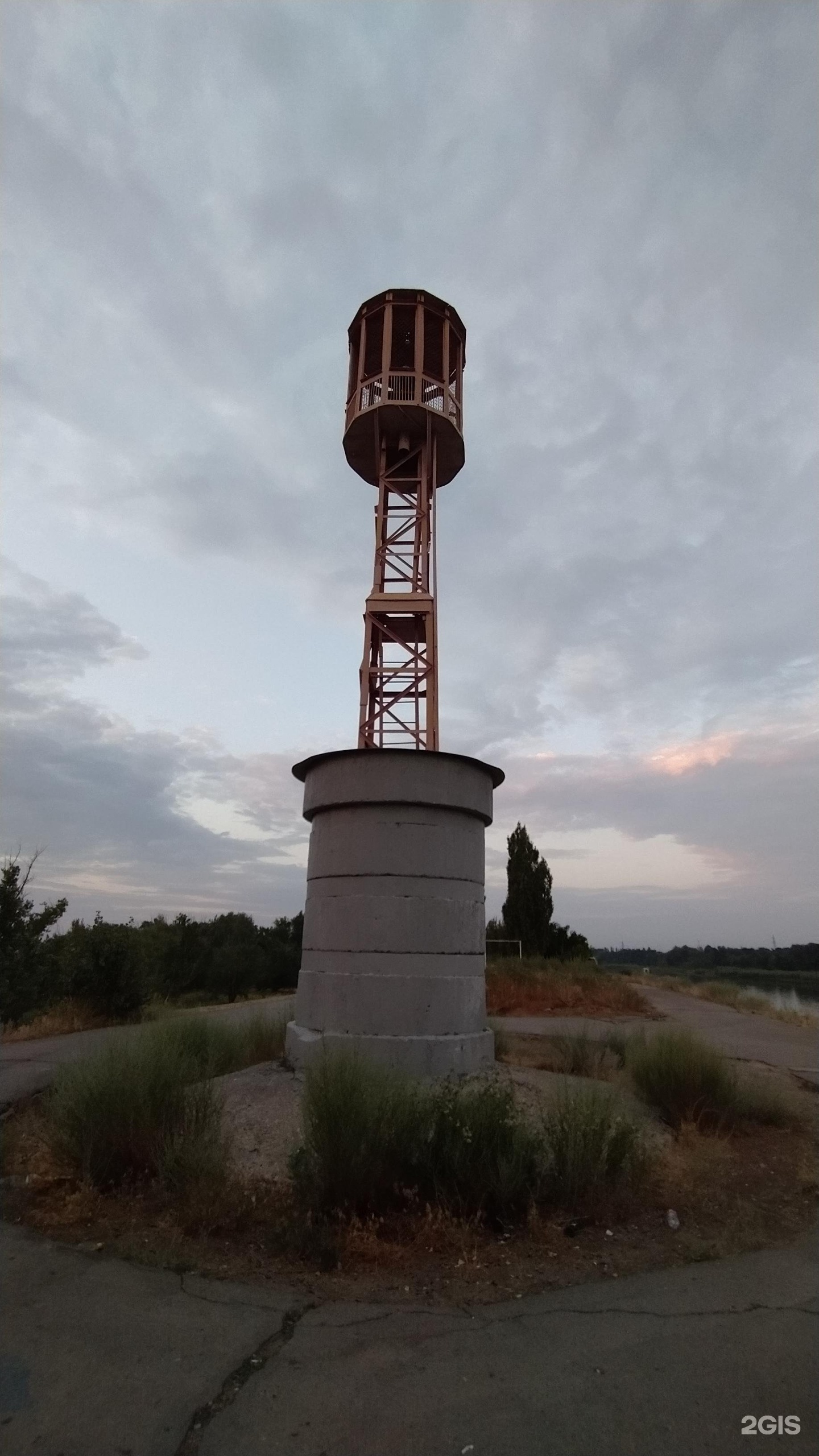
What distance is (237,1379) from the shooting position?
302 cm

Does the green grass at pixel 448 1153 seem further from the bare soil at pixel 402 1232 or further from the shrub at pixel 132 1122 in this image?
the shrub at pixel 132 1122

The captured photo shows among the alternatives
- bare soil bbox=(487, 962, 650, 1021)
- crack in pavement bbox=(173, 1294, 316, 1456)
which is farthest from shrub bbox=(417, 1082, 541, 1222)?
bare soil bbox=(487, 962, 650, 1021)

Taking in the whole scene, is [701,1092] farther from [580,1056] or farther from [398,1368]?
[398,1368]

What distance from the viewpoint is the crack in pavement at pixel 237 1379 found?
265 cm

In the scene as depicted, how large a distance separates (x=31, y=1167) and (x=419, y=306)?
538 inches

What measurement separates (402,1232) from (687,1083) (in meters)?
3.95

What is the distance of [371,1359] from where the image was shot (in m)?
3.15

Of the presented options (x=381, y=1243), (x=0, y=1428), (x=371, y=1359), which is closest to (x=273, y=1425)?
(x=371, y=1359)

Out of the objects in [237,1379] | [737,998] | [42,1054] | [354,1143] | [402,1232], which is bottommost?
[237,1379]

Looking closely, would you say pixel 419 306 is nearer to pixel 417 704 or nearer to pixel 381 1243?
pixel 417 704

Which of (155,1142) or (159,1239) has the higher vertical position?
(155,1142)

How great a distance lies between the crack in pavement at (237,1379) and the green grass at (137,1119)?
121 cm

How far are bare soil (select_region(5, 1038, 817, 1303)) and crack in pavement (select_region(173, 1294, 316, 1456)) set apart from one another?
10.7 inches

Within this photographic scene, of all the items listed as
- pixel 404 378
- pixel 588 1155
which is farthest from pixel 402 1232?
pixel 404 378
